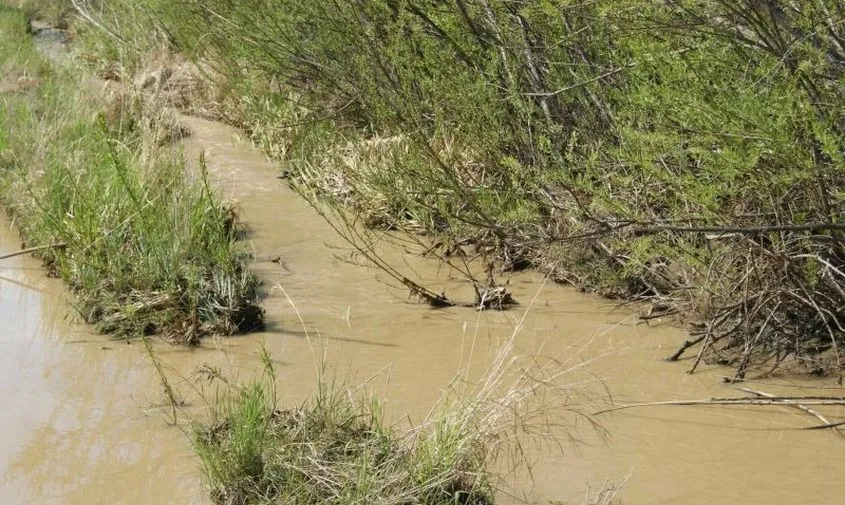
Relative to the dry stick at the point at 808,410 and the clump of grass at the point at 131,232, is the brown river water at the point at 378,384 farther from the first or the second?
the clump of grass at the point at 131,232

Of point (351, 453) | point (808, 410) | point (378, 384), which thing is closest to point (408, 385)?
point (378, 384)

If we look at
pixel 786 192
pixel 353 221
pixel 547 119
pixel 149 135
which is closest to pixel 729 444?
pixel 786 192

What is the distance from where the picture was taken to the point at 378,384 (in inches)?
211

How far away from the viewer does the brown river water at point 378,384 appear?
4438 millimetres

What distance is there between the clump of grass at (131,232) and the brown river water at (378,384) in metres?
0.16

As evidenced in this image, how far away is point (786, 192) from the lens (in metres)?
4.96

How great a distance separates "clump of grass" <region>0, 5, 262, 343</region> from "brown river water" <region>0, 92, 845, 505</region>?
6.2 inches

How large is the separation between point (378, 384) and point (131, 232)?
6.47 feet

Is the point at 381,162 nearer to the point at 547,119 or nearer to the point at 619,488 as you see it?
the point at 547,119

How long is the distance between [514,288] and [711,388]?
1.67 meters

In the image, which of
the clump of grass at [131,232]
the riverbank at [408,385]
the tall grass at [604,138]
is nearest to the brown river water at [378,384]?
the riverbank at [408,385]

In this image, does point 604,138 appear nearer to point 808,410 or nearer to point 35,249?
point 808,410

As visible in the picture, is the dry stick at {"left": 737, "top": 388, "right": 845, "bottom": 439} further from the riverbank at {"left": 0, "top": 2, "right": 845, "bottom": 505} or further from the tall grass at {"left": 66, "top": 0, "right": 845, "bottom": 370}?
the tall grass at {"left": 66, "top": 0, "right": 845, "bottom": 370}

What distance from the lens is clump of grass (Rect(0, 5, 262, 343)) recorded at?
20.0ft
